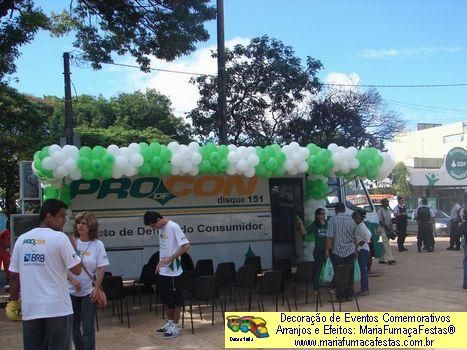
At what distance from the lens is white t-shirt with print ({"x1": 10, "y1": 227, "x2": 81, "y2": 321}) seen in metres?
4.00

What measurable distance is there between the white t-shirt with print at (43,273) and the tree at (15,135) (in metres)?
16.3

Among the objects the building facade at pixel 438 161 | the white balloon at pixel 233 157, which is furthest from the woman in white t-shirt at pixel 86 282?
the building facade at pixel 438 161

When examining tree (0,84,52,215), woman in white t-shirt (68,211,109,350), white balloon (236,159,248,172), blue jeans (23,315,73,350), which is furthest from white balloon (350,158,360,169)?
tree (0,84,52,215)

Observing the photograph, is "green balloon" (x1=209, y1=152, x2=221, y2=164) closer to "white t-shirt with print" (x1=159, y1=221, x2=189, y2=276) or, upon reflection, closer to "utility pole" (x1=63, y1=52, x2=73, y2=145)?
"white t-shirt with print" (x1=159, y1=221, x2=189, y2=276)

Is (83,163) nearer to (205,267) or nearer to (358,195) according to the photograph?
(205,267)

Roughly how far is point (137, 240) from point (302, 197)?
11.4ft

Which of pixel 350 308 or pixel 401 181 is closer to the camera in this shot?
pixel 350 308

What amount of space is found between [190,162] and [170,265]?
6.42 feet

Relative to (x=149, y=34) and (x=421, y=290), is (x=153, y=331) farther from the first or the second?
(x=149, y=34)

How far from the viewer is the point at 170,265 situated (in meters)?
6.67

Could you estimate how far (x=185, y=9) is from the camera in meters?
13.4

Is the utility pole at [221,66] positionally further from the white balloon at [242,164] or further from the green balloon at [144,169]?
the green balloon at [144,169]

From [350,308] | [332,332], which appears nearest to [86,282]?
[332,332]

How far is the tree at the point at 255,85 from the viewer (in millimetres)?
16750
